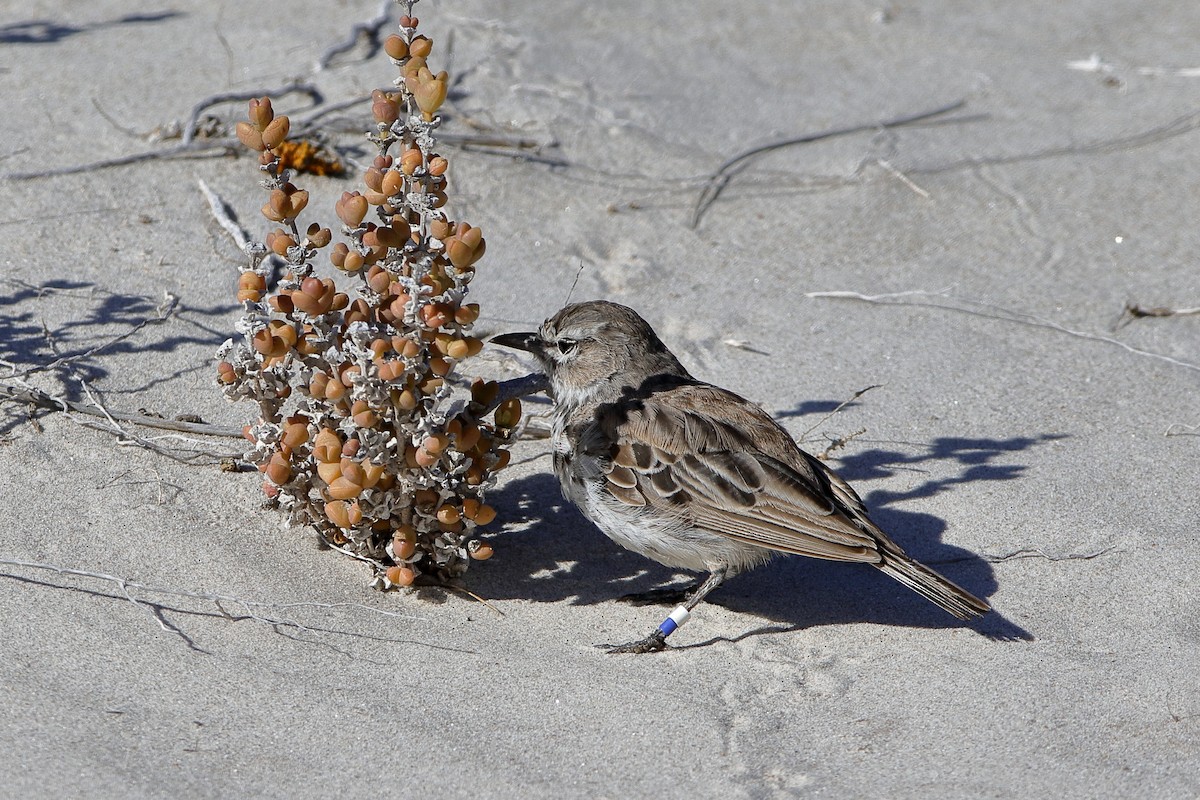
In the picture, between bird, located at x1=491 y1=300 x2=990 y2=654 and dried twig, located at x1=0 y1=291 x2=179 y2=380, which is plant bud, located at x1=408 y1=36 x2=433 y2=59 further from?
dried twig, located at x1=0 y1=291 x2=179 y2=380

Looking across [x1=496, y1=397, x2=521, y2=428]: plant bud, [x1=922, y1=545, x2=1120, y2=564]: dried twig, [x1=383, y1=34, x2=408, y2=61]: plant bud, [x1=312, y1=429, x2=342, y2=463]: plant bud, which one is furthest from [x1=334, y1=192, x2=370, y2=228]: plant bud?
[x1=922, y1=545, x2=1120, y2=564]: dried twig

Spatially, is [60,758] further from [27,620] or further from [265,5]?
[265,5]

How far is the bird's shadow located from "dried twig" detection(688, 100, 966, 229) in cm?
211

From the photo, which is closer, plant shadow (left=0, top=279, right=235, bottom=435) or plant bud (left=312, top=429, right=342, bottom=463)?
plant bud (left=312, top=429, right=342, bottom=463)

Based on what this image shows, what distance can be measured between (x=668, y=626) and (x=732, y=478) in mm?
602

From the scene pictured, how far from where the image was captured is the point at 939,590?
4.56 m

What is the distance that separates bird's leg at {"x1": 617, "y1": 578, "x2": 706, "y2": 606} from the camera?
4980mm

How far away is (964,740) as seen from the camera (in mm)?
4082

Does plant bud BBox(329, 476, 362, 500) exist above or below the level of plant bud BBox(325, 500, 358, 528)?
above

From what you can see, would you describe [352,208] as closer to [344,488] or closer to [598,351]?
[344,488]

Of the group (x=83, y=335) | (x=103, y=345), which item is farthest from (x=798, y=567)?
(x=83, y=335)

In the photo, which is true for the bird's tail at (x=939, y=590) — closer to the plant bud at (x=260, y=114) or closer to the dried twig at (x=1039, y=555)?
the dried twig at (x=1039, y=555)

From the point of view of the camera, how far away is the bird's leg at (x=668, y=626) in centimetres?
459

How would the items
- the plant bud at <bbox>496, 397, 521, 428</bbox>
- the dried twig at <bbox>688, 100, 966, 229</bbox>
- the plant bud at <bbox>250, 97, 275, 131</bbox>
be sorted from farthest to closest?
the dried twig at <bbox>688, 100, 966, 229</bbox>
the plant bud at <bbox>496, 397, 521, 428</bbox>
the plant bud at <bbox>250, 97, 275, 131</bbox>
